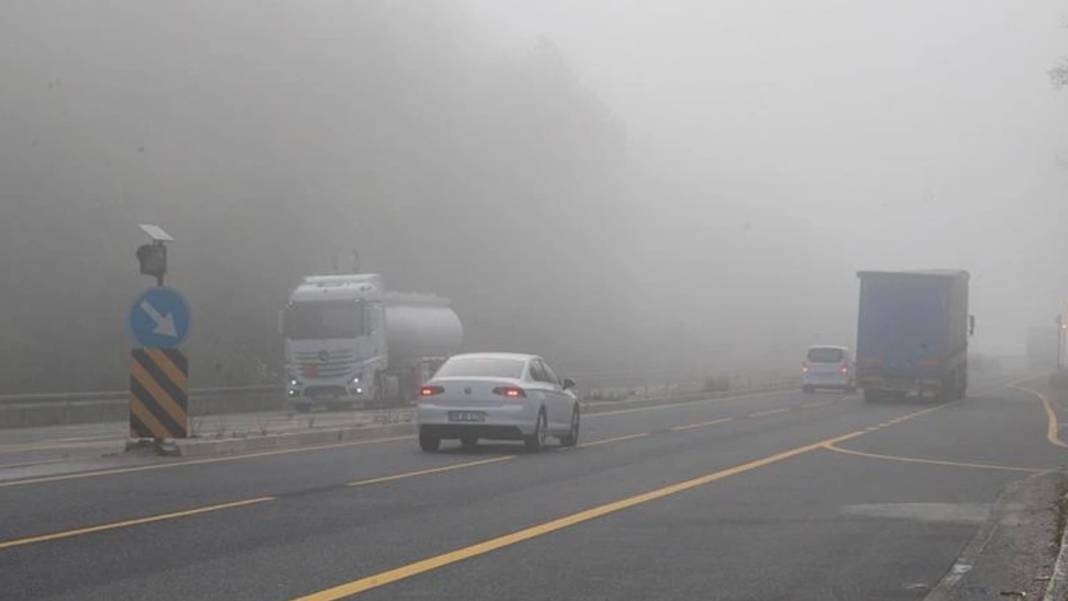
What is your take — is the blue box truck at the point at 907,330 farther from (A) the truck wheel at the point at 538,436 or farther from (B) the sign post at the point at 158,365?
(B) the sign post at the point at 158,365

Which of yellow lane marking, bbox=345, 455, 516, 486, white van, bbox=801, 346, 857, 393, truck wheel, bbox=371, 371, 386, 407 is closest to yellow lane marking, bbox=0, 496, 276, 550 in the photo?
yellow lane marking, bbox=345, 455, 516, 486

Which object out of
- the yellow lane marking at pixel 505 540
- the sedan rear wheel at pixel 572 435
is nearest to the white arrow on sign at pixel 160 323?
the sedan rear wheel at pixel 572 435

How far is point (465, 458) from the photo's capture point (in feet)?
73.6

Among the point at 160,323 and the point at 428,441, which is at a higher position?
the point at 160,323

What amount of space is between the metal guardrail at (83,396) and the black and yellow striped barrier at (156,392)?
16.3 meters

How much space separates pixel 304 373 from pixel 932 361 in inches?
748

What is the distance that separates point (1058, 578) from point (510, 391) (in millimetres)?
14067

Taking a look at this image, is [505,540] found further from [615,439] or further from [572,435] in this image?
[615,439]

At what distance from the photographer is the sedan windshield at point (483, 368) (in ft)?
78.4

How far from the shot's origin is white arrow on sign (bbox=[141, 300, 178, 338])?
2139 centimetres

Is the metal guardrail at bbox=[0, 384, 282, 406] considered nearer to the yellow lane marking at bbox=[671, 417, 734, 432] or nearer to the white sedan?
the yellow lane marking at bbox=[671, 417, 734, 432]

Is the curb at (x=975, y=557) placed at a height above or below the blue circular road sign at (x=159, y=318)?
below

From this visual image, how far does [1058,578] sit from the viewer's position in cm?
984

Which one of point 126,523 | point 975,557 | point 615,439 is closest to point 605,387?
point 615,439
